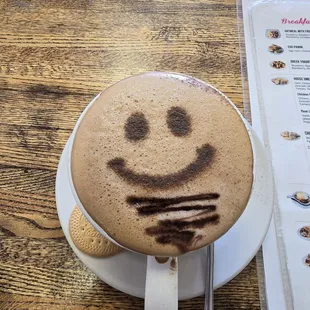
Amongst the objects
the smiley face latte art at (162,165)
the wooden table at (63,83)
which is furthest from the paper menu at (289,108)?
the smiley face latte art at (162,165)

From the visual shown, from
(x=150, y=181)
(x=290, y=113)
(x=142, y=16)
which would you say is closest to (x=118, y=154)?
(x=150, y=181)

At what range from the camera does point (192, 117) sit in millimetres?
467

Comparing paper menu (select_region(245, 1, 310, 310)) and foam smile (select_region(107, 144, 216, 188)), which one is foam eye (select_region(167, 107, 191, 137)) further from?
paper menu (select_region(245, 1, 310, 310))

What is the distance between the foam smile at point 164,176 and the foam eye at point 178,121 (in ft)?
0.11

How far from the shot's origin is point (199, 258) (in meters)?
0.50

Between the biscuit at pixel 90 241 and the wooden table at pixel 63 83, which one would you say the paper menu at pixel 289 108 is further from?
the biscuit at pixel 90 241

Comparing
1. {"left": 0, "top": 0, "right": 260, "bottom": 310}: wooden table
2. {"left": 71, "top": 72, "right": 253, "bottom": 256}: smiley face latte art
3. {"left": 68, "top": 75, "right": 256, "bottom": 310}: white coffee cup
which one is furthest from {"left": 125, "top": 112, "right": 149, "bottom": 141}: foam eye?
{"left": 0, "top": 0, "right": 260, "bottom": 310}: wooden table

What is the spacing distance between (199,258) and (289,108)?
351 mm

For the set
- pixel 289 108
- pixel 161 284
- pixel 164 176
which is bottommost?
pixel 161 284

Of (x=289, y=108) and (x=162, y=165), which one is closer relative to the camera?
(x=162, y=165)

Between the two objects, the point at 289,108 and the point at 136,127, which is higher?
the point at 289,108

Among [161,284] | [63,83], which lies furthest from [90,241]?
[63,83]

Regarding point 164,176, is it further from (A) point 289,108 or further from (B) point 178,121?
(A) point 289,108

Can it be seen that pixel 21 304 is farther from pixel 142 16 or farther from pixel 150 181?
pixel 142 16
